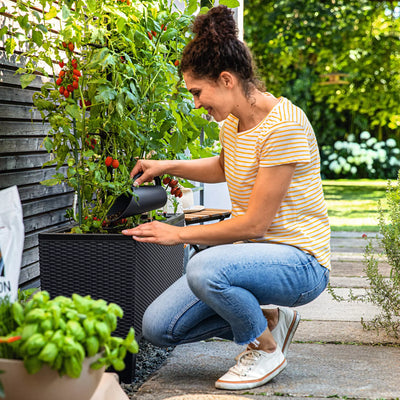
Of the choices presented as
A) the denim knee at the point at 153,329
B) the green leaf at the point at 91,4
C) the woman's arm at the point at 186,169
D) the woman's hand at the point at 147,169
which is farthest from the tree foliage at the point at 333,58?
the denim knee at the point at 153,329

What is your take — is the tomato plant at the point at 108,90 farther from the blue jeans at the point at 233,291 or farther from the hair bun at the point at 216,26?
the blue jeans at the point at 233,291

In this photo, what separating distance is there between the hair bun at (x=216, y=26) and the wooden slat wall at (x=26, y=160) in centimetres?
76

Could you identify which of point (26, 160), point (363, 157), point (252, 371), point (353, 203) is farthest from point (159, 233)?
point (363, 157)

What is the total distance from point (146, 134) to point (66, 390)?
1.32m

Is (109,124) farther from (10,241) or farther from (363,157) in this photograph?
(363,157)

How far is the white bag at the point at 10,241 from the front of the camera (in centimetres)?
144

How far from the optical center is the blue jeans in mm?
2023

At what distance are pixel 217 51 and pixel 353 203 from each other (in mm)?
6983

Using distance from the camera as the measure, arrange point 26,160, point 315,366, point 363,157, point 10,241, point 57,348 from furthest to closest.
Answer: point 363,157
point 26,160
point 315,366
point 10,241
point 57,348

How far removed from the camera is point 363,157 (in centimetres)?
1252

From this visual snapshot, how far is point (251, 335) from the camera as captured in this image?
6.80 ft

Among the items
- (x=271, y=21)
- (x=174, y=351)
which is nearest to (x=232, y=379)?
(x=174, y=351)

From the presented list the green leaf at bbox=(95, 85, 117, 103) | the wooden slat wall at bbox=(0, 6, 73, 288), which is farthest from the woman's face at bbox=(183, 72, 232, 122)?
the wooden slat wall at bbox=(0, 6, 73, 288)

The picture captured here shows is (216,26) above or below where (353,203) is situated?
above
